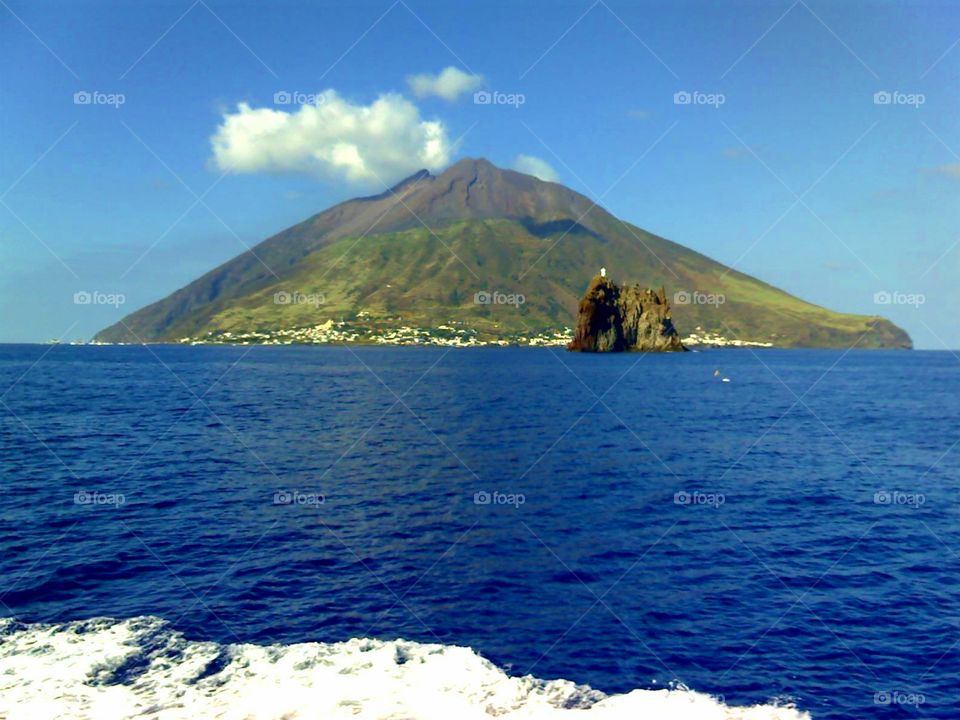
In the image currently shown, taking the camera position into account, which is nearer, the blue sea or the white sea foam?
the white sea foam

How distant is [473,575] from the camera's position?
98.1ft

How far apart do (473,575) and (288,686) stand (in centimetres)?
1128

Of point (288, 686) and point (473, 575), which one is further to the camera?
point (473, 575)

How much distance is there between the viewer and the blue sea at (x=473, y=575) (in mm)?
20484

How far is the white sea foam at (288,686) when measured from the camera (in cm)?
1911

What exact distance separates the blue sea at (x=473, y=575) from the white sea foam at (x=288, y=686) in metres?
0.09

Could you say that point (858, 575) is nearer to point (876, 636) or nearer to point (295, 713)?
point (876, 636)

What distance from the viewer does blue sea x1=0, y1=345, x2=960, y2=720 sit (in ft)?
67.2

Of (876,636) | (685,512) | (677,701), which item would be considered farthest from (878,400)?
(677,701)

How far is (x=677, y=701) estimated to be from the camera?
20016 mm

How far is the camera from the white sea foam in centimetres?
1911

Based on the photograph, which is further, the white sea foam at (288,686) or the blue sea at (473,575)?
the blue sea at (473,575)

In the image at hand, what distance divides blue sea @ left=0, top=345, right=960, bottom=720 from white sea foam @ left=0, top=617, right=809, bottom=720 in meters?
0.09

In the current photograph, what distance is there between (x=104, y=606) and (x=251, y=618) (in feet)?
21.4
